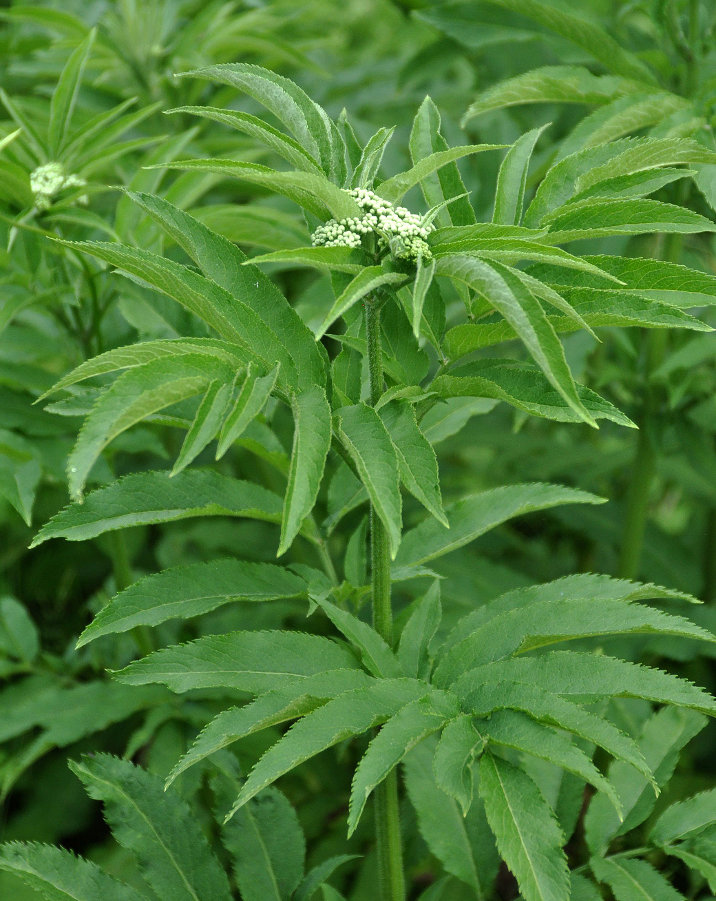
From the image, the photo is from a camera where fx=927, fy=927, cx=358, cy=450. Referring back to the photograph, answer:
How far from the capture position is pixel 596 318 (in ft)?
2.73

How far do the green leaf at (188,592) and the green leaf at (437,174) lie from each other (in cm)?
42

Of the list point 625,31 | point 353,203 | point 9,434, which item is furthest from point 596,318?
point 625,31

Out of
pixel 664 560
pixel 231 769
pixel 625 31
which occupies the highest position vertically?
pixel 625 31

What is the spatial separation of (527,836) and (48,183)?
104cm

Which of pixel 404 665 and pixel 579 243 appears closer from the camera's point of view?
pixel 404 665

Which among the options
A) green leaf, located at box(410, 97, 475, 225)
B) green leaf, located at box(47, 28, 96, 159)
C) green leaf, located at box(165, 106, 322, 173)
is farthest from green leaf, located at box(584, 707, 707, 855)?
green leaf, located at box(47, 28, 96, 159)

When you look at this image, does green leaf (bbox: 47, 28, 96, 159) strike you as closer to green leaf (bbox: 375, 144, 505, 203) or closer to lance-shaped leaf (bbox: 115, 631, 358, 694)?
green leaf (bbox: 375, 144, 505, 203)

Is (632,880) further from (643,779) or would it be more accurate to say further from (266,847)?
(266,847)

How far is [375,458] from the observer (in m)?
0.78

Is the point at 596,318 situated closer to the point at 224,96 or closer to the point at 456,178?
the point at 456,178

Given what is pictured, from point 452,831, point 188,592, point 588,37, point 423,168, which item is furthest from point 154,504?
point 588,37

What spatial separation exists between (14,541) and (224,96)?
1154mm

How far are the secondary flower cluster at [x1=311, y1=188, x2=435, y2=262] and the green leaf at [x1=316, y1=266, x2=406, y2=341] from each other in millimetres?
27

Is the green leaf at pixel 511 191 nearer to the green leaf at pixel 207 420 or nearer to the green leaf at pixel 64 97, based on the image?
the green leaf at pixel 207 420
